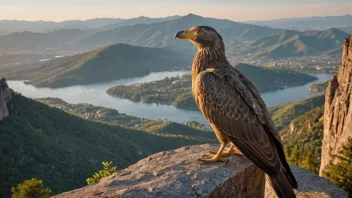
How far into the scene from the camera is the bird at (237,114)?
20.7 ft

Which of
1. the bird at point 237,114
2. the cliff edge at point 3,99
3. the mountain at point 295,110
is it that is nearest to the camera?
the bird at point 237,114

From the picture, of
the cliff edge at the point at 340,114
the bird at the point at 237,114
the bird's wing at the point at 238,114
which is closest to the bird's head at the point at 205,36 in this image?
the bird at the point at 237,114

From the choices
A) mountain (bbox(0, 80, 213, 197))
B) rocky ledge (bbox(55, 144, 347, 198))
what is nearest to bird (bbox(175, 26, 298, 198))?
rocky ledge (bbox(55, 144, 347, 198))

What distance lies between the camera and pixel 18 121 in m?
62.9

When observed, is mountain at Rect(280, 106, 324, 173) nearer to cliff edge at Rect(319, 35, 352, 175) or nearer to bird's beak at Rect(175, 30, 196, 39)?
cliff edge at Rect(319, 35, 352, 175)

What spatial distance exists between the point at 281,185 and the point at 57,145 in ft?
211

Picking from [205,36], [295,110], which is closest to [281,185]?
[205,36]

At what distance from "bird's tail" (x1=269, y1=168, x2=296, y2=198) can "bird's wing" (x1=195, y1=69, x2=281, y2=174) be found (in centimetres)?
13

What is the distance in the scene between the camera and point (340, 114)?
31.1 meters

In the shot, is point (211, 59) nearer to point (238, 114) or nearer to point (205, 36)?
point (205, 36)

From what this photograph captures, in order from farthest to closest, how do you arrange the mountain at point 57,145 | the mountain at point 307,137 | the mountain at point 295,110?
1. the mountain at point 295,110
2. the mountain at point 307,137
3. the mountain at point 57,145

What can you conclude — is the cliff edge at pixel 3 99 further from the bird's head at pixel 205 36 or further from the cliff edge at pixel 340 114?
the bird's head at pixel 205 36

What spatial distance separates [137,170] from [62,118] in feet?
251

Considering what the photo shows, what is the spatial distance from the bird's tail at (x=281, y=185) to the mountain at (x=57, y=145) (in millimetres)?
45221
